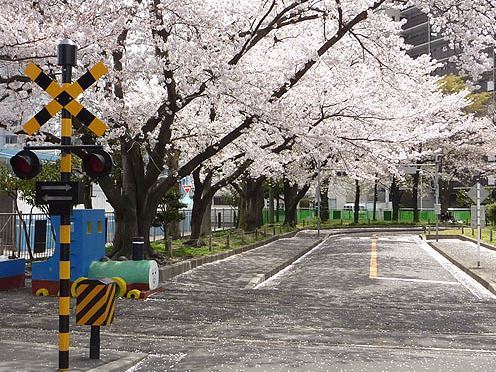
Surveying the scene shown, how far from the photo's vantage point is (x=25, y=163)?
256 inches

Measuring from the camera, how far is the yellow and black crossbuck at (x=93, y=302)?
272 inches

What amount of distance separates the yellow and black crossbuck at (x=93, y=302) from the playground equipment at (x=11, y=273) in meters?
6.43

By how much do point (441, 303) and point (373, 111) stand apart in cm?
899

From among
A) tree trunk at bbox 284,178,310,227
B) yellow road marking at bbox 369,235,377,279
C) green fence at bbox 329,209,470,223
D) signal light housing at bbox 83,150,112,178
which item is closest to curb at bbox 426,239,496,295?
yellow road marking at bbox 369,235,377,279

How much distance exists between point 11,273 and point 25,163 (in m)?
7.18

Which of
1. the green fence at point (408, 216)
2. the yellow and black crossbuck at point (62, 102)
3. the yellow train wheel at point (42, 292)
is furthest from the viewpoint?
the green fence at point (408, 216)

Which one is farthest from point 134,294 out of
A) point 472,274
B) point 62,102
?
point 472,274

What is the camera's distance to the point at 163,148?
16938mm

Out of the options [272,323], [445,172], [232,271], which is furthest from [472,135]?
[272,323]

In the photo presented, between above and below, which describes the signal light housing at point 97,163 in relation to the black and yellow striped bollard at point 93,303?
above

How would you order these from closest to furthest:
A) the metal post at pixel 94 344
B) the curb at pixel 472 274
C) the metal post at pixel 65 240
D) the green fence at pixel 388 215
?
the metal post at pixel 65 240
the metal post at pixel 94 344
the curb at pixel 472 274
the green fence at pixel 388 215

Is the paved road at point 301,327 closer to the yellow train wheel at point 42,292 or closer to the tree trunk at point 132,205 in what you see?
the yellow train wheel at point 42,292

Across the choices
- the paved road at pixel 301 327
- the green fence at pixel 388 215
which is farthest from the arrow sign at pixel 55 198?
the green fence at pixel 388 215

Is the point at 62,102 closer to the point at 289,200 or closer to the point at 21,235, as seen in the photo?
the point at 21,235
